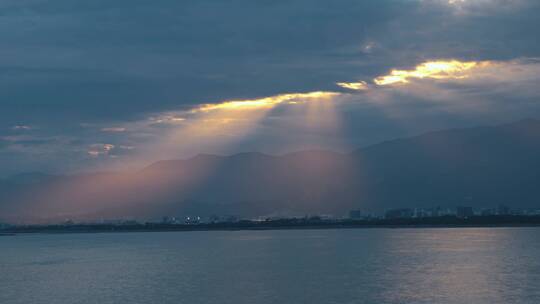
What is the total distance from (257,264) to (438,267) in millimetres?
19561

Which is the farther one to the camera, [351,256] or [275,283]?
[351,256]

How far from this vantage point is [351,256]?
90.0 m

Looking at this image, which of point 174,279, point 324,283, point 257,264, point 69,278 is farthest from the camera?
point 257,264

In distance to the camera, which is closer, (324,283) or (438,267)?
(324,283)

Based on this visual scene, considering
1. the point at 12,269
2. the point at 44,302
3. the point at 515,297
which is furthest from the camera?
the point at 12,269

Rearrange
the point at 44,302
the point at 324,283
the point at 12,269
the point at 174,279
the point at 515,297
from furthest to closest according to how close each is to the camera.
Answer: the point at 12,269 → the point at 174,279 → the point at 324,283 → the point at 44,302 → the point at 515,297

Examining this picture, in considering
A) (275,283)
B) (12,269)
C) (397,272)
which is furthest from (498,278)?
(12,269)

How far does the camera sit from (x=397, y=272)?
66.6 meters

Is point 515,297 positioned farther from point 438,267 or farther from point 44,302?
point 44,302

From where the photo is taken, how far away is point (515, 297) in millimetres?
48594

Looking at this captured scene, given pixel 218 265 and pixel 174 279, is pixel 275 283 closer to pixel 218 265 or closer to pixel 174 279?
pixel 174 279

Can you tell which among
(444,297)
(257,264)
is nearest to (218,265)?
(257,264)

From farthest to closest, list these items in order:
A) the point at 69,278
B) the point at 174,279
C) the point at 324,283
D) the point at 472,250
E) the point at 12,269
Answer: the point at 472,250
the point at 12,269
the point at 69,278
the point at 174,279
the point at 324,283

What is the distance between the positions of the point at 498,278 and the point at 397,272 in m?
9.54
